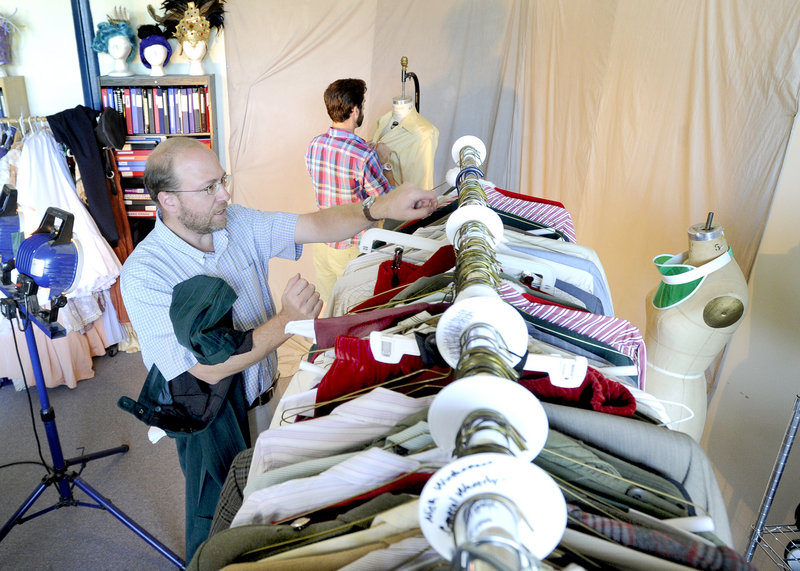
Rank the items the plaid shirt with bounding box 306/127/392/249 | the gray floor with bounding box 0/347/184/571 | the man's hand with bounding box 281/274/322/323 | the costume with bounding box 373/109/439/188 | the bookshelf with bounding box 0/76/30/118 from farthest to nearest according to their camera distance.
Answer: the bookshelf with bounding box 0/76/30/118, the costume with bounding box 373/109/439/188, the plaid shirt with bounding box 306/127/392/249, the gray floor with bounding box 0/347/184/571, the man's hand with bounding box 281/274/322/323

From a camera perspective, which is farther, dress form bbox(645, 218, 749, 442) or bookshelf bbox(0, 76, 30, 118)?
bookshelf bbox(0, 76, 30, 118)

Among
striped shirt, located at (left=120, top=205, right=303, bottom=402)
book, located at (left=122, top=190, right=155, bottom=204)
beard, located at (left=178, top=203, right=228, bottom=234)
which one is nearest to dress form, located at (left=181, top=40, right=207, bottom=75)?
book, located at (left=122, top=190, right=155, bottom=204)

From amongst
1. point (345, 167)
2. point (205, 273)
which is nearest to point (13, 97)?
point (345, 167)

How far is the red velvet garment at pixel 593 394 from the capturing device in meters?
0.90

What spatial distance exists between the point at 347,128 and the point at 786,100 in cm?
186

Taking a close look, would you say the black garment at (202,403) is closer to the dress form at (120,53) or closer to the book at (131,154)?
the book at (131,154)

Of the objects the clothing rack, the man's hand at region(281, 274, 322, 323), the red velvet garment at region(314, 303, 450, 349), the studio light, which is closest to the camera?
the clothing rack

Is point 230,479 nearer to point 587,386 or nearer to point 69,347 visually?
point 587,386

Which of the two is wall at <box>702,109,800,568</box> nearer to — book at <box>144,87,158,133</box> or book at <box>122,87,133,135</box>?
book at <box>144,87,158,133</box>

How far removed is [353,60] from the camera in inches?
146

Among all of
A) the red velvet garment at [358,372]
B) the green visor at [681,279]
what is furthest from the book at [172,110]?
the red velvet garment at [358,372]

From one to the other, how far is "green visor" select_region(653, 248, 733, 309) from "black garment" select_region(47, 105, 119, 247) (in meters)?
3.20

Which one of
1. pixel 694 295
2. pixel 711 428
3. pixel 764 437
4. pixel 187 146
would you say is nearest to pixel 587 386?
pixel 694 295

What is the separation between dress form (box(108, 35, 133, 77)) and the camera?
11.8 feet
